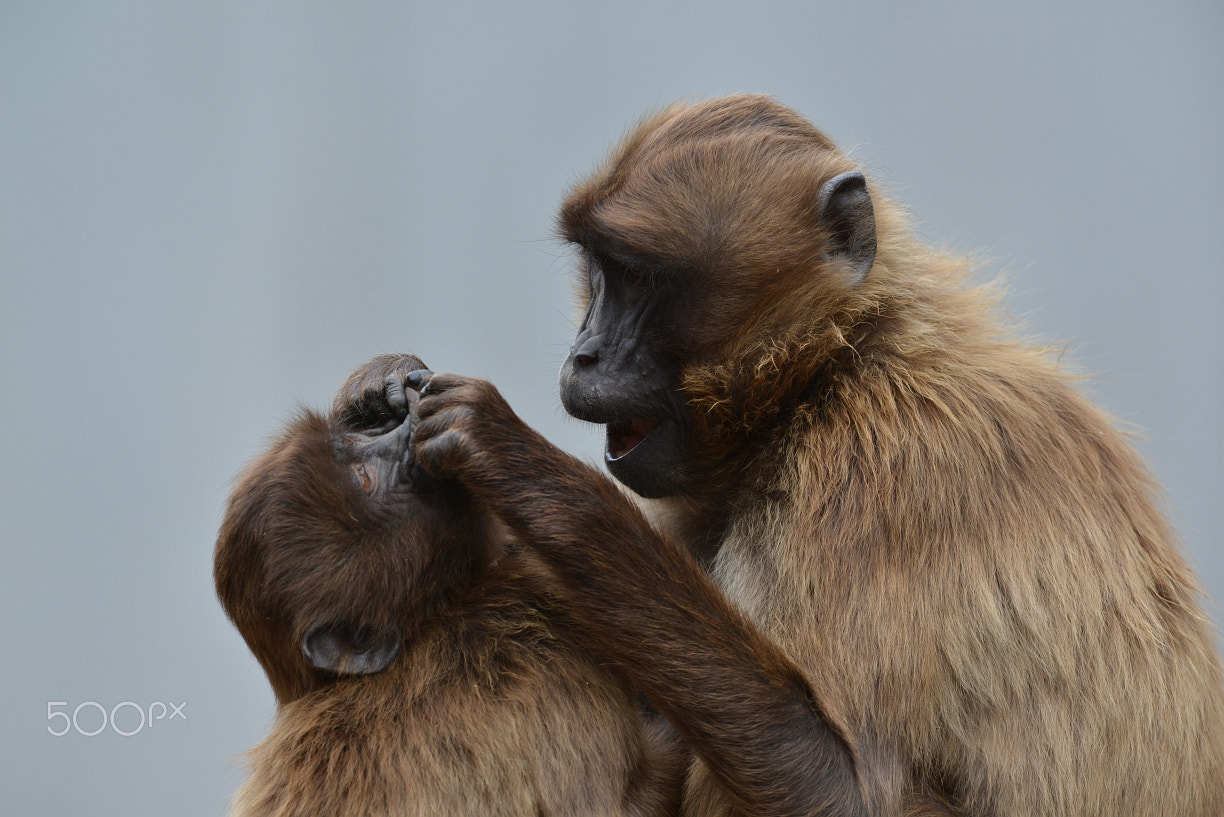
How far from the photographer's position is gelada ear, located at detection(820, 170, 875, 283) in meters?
3.62

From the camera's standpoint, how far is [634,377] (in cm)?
362

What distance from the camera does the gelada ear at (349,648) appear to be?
3.24 meters

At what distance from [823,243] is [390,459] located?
1.40 metres

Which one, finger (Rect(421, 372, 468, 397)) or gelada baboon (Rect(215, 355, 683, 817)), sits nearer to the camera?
gelada baboon (Rect(215, 355, 683, 817))

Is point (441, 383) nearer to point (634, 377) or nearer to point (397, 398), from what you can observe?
point (397, 398)

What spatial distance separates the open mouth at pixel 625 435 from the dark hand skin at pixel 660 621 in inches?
21.8

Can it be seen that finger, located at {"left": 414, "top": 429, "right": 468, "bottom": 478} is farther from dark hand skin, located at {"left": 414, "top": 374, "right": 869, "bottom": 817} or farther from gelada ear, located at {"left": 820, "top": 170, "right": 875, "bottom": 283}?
gelada ear, located at {"left": 820, "top": 170, "right": 875, "bottom": 283}

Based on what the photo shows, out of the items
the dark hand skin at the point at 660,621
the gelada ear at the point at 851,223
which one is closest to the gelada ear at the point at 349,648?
the dark hand skin at the point at 660,621

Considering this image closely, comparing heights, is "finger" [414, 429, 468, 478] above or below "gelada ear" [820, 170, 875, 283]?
below

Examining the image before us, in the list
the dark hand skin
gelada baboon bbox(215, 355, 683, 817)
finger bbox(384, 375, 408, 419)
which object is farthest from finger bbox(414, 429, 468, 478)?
finger bbox(384, 375, 408, 419)

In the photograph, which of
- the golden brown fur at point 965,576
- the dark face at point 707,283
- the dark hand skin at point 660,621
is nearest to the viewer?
the dark hand skin at point 660,621

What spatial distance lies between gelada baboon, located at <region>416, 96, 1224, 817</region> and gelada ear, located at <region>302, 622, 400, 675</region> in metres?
0.50

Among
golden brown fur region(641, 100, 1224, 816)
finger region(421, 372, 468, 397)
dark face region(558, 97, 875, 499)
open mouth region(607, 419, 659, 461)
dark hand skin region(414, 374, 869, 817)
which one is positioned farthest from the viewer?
open mouth region(607, 419, 659, 461)

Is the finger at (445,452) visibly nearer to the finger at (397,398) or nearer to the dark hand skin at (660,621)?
the dark hand skin at (660,621)
